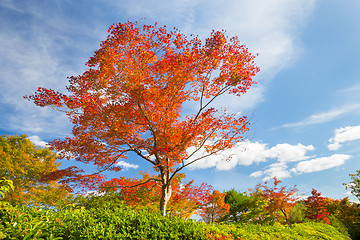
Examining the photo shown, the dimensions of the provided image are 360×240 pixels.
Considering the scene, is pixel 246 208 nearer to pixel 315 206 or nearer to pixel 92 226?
pixel 315 206

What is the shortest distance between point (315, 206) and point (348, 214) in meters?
5.63

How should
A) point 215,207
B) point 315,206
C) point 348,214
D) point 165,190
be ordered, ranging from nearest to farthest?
point 165,190 → point 215,207 → point 348,214 → point 315,206

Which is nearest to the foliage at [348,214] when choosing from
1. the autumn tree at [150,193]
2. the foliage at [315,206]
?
the foliage at [315,206]

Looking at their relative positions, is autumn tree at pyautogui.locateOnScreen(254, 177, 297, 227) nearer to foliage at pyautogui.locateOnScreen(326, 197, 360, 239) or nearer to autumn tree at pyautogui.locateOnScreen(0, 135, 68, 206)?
foliage at pyautogui.locateOnScreen(326, 197, 360, 239)

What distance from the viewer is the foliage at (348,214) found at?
72.0ft

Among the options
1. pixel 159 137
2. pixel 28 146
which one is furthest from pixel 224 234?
pixel 28 146

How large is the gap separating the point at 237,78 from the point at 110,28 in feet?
20.3

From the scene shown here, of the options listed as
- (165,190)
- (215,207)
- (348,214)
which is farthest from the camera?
(348,214)

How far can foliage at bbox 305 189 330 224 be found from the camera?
2550 cm

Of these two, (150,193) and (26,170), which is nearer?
(150,193)

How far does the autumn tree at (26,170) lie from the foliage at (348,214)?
28.7 metres

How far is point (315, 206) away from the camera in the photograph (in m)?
27.8

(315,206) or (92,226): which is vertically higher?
(315,206)

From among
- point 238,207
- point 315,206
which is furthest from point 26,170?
point 315,206
